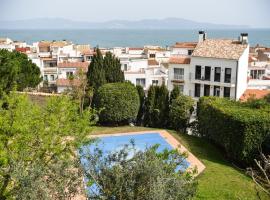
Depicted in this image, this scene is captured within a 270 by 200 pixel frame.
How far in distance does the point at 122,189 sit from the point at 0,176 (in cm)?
403

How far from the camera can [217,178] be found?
1605cm

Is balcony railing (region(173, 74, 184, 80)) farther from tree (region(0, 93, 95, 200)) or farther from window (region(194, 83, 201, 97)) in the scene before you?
tree (region(0, 93, 95, 200))

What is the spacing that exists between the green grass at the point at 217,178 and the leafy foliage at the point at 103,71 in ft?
33.1

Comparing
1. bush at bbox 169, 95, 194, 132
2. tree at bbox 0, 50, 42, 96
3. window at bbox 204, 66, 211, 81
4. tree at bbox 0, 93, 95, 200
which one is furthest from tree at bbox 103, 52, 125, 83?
tree at bbox 0, 93, 95, 200

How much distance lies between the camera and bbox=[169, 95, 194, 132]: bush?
2512cm

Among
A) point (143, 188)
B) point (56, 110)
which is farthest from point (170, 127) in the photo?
point (143, 188)

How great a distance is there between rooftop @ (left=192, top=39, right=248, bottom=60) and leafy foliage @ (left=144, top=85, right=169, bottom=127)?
11985 millimetres

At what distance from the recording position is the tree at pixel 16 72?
19.6m

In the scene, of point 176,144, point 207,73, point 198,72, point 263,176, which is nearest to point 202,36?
point 198,72

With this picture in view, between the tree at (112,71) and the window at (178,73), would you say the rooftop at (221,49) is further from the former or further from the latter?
the tree at (112,71)

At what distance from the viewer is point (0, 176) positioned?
31.4 feet

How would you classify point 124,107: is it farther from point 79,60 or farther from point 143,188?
point 79,60

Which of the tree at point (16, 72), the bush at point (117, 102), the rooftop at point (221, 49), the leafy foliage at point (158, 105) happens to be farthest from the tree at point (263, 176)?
the rooftop at point (221, 49)

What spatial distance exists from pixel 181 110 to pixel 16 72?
10.8 metres
